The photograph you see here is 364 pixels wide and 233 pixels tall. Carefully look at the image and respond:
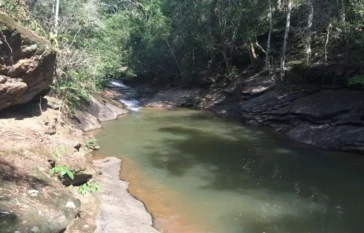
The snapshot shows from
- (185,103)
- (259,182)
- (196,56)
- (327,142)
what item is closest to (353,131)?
(327,142)

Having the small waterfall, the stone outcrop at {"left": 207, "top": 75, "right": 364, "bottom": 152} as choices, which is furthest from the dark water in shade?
the small waterfall

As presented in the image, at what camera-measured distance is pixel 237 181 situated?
12039 mm

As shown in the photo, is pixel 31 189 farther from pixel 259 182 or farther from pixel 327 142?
pixel 327 142

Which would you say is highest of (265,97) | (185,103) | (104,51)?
(104,51)

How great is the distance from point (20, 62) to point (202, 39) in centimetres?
1934

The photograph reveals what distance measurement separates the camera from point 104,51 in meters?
27.8

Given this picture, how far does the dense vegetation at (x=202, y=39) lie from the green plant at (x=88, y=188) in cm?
528

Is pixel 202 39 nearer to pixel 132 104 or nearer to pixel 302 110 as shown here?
pixel 132 104

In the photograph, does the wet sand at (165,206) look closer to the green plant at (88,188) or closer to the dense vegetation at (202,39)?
the green plant at (88,188)

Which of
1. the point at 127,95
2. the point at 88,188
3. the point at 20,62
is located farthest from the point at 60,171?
the point at 127,95

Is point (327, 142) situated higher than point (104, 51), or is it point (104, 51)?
point (104, 51)

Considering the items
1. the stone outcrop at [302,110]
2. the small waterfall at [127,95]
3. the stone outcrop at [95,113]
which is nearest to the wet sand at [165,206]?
the stone outcrop at [95,113]

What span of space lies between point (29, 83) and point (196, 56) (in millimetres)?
21727

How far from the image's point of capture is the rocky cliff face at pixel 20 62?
30.1 feet
